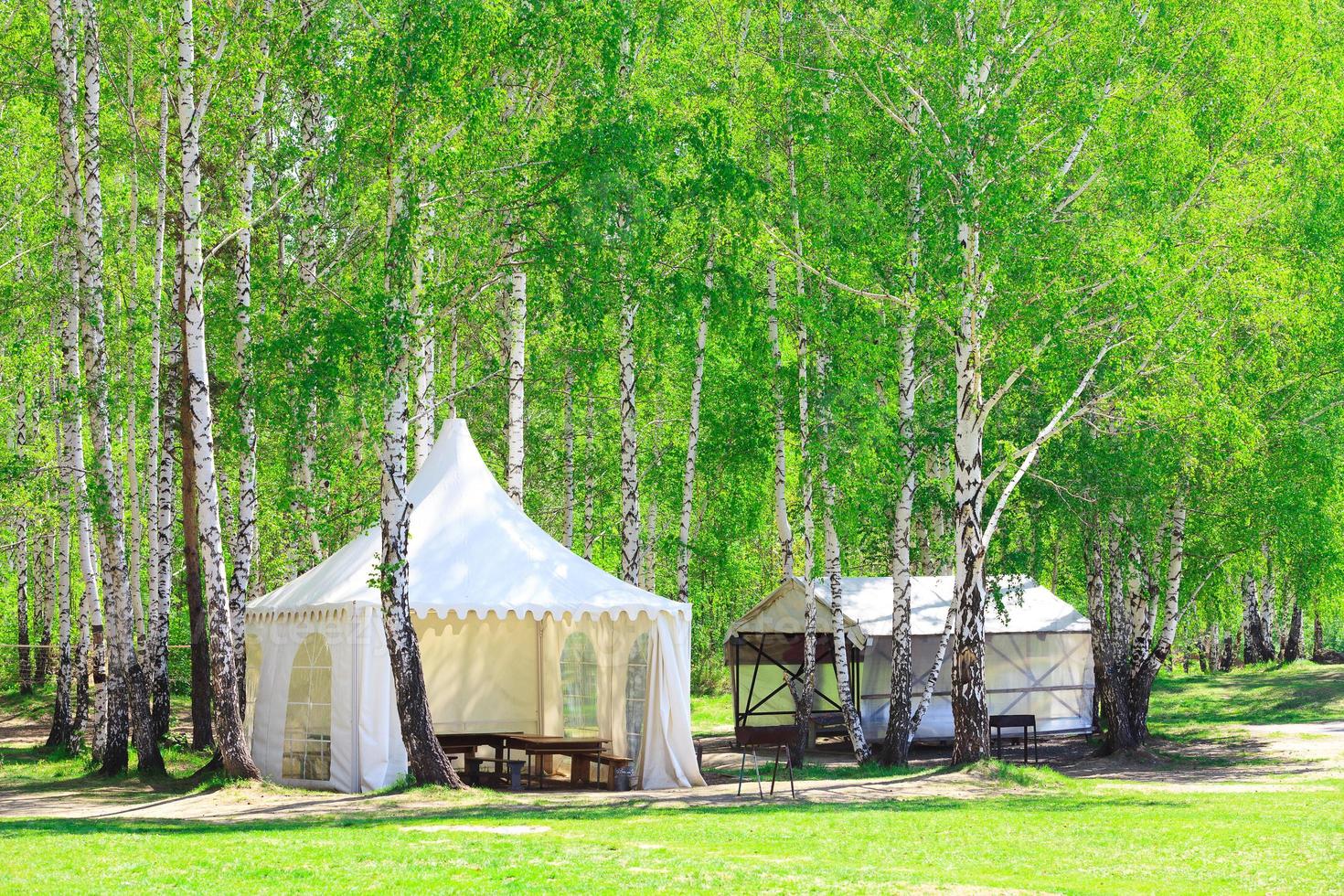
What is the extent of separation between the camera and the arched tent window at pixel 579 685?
18250 millimetres

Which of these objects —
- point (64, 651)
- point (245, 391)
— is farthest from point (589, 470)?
point (245, 391)

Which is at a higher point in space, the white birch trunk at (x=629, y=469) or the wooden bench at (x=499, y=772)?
the white birch trunk at (x=629, y=469)

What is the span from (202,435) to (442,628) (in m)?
4.56

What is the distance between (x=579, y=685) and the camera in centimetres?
1858

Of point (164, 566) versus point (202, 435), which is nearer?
point (202, 435)

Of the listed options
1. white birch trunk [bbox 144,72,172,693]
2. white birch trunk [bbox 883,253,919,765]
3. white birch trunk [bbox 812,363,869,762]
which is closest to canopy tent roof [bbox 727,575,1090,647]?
white birch trunk [bbox 812,363,869,762]

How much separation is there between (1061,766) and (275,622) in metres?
11.1

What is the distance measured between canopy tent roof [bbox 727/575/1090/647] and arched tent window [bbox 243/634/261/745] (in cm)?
791

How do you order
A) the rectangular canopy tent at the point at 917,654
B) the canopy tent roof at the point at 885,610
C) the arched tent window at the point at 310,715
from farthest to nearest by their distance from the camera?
the rectangular canopy tent at the point at 917,654
the canopy tent roof at the point at 885,610
the arched tent window at the point at 310,715

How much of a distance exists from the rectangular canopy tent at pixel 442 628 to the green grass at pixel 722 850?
2299mm

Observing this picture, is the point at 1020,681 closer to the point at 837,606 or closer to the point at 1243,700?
the point at 837,606

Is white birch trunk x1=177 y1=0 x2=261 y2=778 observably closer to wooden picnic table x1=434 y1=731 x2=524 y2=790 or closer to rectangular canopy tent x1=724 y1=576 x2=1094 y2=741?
wooden picnic table x1=434 y1=731 x2=524 y2=790

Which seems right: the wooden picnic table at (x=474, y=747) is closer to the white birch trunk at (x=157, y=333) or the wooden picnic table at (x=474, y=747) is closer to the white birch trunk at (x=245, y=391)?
the white birch trunk at (x=245, y=391)

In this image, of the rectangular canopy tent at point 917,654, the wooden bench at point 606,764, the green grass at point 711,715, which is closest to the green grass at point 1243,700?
the rectangular canopy tent at point 917,654
